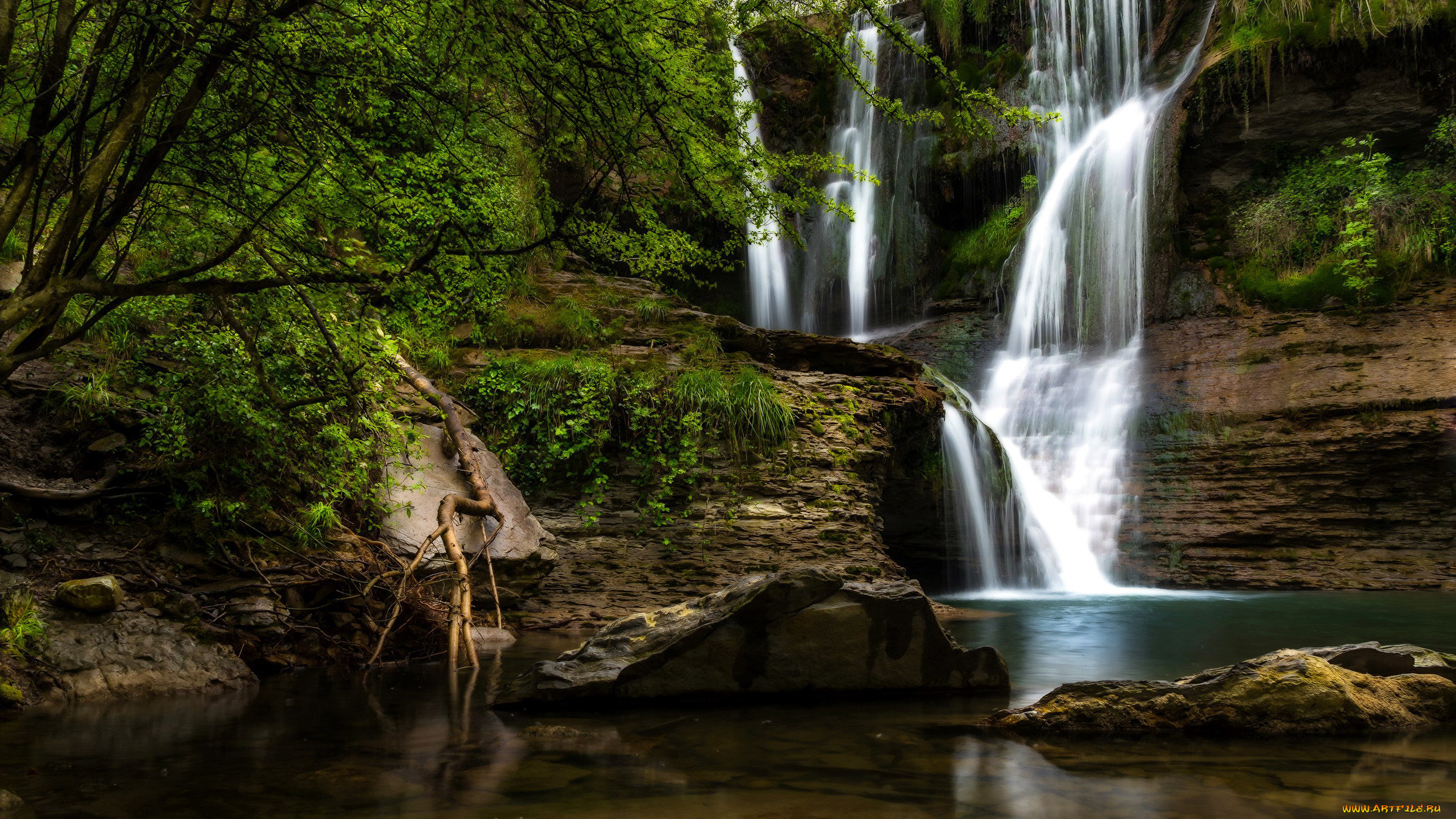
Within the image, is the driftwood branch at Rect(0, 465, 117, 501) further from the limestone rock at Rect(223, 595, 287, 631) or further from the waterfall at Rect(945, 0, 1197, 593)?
the waterfall at Rect(945, 0, 1197, 593)

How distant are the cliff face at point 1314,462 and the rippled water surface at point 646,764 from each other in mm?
10212

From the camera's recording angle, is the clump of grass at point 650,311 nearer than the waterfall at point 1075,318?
Yes

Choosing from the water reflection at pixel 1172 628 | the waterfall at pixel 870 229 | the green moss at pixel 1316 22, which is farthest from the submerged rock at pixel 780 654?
the green moss at pixel 1316 22

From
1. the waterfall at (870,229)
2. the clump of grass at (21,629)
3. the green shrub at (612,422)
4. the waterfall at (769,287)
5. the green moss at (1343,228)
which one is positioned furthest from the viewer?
the waterfall at (870,229)

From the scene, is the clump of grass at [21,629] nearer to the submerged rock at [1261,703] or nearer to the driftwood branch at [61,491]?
the driftwood branch at [61,491]

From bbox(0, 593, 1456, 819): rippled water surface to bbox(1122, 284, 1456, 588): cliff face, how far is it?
10.2 meters

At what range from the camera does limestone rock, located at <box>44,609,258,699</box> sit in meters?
4.50

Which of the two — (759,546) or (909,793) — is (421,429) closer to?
(759,546)

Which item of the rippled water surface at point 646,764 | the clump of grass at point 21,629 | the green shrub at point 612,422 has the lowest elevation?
the rippled water surface at point 646,764

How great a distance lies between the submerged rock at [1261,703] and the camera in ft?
12.0

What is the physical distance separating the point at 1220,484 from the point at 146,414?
14.5m

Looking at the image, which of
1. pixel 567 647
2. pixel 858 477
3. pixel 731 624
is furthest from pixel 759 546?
pixel 731 624

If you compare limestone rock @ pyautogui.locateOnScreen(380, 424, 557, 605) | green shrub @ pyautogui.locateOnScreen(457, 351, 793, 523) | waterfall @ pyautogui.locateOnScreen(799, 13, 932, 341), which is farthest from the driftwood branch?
waterfall @ pyautogui.locateOnScreen(799, 13, 932, 341)

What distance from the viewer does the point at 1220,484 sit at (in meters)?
13.5
